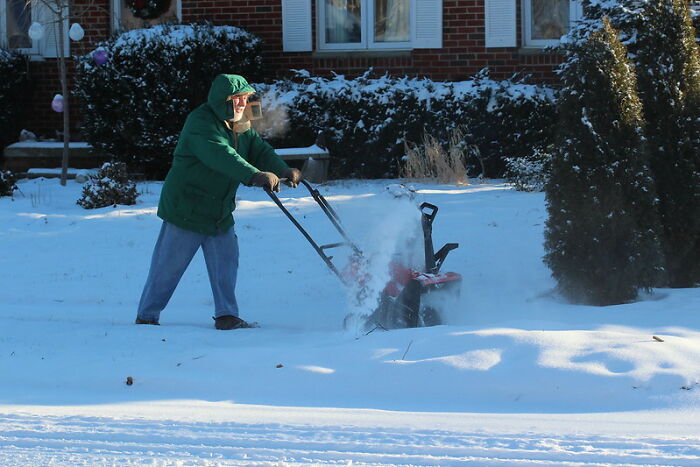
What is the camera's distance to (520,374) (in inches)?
196

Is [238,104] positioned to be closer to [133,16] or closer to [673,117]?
[673,117]

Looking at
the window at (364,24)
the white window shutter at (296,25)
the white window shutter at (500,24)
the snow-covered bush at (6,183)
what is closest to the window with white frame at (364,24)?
the window at (364,24)

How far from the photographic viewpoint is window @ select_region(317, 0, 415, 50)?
47.6 ft

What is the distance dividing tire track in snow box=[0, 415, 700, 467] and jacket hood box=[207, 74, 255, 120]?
95.3 inches

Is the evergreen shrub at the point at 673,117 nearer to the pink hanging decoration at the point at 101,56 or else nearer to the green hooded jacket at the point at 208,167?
the green hooded jacket at the point at 208,167

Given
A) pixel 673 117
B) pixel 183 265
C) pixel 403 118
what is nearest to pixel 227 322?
pixel 183 265

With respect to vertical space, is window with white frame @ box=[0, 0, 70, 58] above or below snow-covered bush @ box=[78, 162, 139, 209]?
above

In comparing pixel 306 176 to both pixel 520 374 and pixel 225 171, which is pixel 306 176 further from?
pixel 520 374

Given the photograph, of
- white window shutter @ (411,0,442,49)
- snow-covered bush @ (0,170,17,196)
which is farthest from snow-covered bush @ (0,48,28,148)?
white window shutter @ (411,0,442,49)

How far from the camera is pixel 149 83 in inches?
501

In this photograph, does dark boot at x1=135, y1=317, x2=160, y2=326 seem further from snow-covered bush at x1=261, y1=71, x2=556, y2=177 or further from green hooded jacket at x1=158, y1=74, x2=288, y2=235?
snow-covered bush at x1=261, y1=71, x2=556, y2=177

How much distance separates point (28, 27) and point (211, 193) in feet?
33.1

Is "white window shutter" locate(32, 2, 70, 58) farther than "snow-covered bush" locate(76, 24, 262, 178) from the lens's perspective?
Yes

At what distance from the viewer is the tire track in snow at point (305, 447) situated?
13.0 ft
